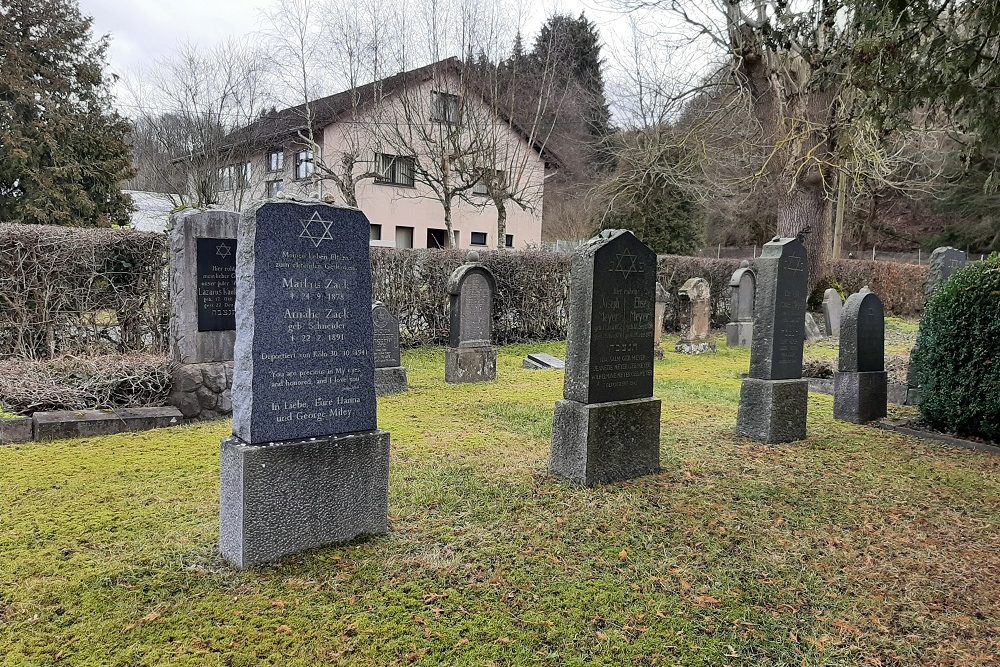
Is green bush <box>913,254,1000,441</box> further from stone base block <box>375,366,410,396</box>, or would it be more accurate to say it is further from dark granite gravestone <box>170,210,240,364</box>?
dark granite gravestone <box>170,210,240,364</box>

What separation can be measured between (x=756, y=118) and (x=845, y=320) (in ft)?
34.2

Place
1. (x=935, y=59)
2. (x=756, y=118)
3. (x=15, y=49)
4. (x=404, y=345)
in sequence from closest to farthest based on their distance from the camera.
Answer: (x=935, y=59), (x=404, y=345), (x=756, y=118), (x=15, y=49)

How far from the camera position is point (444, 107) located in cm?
1941

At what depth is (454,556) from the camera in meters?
3.64

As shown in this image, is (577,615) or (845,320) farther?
(845,320)

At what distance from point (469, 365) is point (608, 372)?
17.2 feet

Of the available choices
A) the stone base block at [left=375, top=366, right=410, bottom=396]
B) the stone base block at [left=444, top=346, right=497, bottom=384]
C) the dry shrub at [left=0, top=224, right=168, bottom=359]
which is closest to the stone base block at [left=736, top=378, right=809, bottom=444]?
the stone base block at [left=444, top=346, right=497, bottom=384]

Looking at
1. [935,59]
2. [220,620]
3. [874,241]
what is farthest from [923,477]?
[874,241]

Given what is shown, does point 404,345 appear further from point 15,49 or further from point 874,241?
point 874,241

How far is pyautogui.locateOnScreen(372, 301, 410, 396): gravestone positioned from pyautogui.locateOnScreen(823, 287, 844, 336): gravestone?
13562mm

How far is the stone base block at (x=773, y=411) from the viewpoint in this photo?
6395 millimetres

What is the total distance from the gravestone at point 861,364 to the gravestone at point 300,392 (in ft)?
20.5

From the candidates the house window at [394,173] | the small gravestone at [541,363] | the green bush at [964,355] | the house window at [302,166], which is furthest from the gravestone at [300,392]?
the house window at [302,166]

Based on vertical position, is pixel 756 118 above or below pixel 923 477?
above
